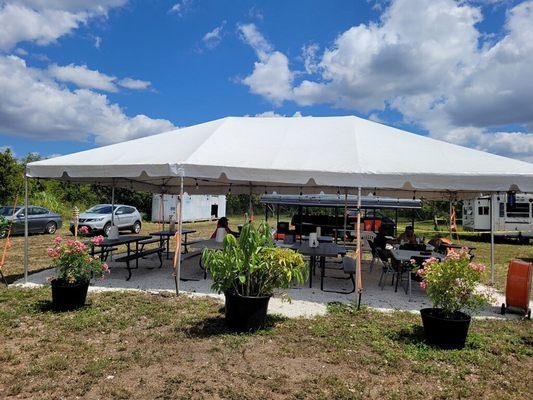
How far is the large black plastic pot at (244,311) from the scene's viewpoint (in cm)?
481

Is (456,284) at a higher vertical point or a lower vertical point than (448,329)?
higher

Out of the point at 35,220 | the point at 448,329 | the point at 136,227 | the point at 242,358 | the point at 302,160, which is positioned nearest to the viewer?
the point at 242,358

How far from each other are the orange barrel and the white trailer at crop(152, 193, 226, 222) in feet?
56.0

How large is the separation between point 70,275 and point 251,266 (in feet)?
8.90

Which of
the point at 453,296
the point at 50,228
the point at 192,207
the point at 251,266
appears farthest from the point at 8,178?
the point at 453,296

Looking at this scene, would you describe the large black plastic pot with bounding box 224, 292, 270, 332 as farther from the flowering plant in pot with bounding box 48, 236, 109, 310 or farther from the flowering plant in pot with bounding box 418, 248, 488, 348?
the flowering plant in pot with bounding box 48, 236, 109, 310

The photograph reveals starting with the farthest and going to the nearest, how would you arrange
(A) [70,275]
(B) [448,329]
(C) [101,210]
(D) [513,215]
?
1. (D) [513,215]
2. (C) [101,210]
3. (A) [70,275]
4. (B) [448,329]

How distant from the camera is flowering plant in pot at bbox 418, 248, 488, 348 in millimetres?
4504

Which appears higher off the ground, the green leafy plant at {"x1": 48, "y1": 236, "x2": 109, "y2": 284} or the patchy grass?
the green leafy plant at {"x1": 48, "y1": 236, "x2": 109, "y2": 284}

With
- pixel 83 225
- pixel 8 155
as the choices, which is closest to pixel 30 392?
pixel 83 225

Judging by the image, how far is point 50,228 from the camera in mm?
16703

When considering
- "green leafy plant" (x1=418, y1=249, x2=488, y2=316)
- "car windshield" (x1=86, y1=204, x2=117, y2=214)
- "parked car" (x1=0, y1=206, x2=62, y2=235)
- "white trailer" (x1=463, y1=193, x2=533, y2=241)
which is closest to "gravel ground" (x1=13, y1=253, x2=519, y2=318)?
"green leafy plant" (x1=418, y1=249, x2=488, y2=316)

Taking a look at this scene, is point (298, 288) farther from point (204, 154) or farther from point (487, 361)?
point (487, 361)

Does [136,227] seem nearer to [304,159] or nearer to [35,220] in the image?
[35,220]
